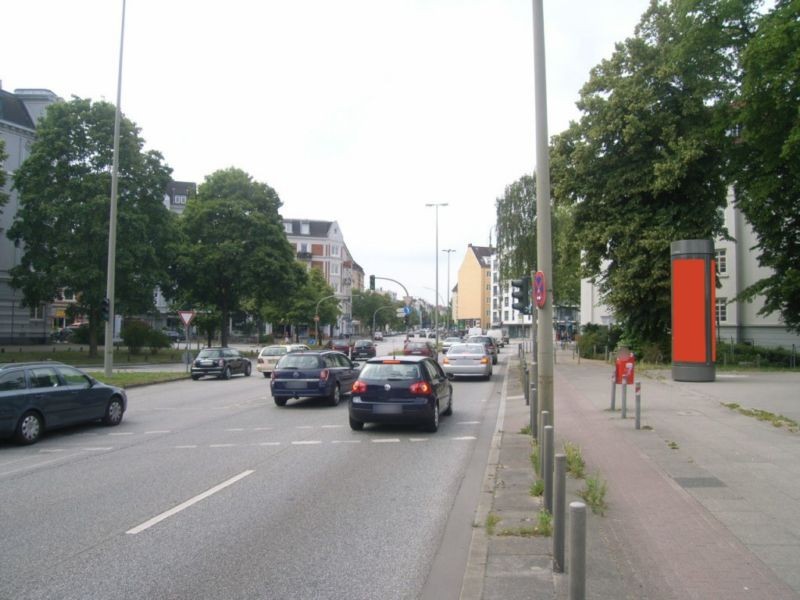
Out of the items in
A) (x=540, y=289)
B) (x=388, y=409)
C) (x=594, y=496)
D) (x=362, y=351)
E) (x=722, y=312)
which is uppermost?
(x=722, y=312)

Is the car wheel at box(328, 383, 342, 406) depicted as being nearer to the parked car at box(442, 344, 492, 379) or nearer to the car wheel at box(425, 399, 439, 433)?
the car wheel at box(425, 399, 439, 433)

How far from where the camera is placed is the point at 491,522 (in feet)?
20.0

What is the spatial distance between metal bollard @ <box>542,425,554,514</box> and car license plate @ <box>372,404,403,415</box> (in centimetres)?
543

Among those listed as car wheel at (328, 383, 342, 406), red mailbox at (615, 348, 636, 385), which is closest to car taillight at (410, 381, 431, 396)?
red mailbox at (615, 348, 636, 385)

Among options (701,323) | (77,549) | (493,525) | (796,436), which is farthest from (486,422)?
(701,323)

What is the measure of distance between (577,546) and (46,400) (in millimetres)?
10756

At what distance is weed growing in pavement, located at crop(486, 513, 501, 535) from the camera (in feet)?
19.5

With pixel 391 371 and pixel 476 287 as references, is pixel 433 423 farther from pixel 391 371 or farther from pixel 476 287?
pixel 476 287

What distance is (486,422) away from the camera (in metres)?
13.8

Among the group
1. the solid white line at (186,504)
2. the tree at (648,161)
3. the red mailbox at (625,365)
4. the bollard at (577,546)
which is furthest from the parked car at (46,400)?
the tree at (648,161)

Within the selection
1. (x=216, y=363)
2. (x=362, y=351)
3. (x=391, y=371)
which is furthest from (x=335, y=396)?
(x=362, y=351)

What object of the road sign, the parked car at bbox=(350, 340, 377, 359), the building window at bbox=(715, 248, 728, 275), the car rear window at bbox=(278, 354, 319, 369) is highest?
the building window at bbox=(715, 248, 728, 275)

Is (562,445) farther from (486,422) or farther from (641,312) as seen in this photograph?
(641,312)

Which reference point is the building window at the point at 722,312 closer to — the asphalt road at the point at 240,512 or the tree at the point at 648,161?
the tree at the point at 648,161
